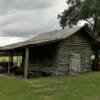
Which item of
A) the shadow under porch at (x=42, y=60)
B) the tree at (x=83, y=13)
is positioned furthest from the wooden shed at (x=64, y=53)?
the tree at (x=83, y=13)

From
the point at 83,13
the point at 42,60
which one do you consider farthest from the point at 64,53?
the point at 83,13

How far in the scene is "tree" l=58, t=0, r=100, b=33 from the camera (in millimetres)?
45375

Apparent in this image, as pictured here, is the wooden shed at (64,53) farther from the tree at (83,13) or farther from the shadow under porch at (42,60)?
the tree at (83,13)

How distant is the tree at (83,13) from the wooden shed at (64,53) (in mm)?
13338

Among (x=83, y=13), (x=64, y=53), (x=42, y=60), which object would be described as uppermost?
(x=83, y=13)

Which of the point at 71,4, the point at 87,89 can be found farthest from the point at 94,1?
the point at 87,89

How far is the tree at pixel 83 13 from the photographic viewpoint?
4538cm

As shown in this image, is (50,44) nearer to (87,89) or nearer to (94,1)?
(87,89)

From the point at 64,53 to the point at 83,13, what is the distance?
16.5 meters

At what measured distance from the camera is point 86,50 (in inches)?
1288

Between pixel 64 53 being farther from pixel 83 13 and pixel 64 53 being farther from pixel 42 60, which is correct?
pixel 83 13

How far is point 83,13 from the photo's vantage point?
151ft

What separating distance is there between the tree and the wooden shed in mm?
13338

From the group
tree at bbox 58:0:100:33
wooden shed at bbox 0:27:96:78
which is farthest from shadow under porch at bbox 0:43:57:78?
tree at bbox 58:0:100:33
